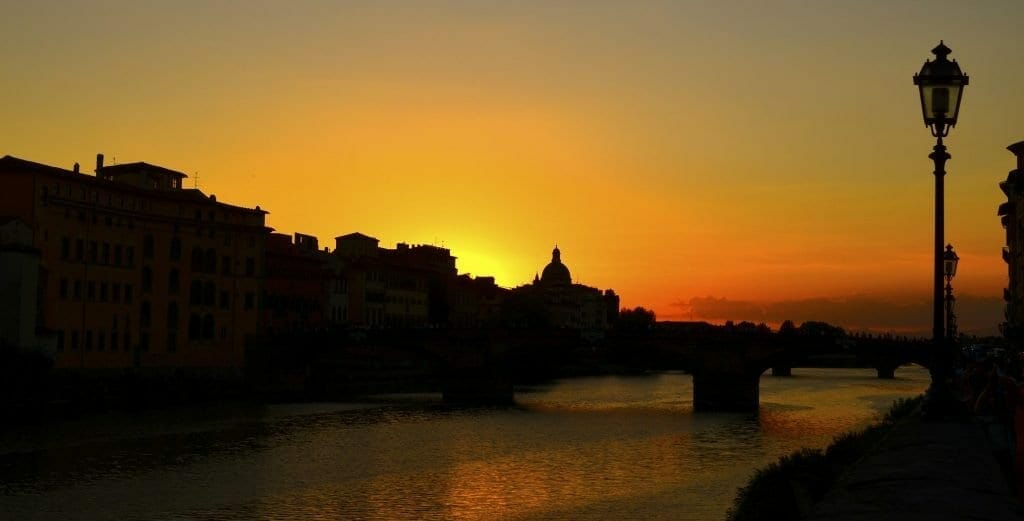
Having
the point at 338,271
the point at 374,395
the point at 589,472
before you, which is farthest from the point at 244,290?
the point at 589,472

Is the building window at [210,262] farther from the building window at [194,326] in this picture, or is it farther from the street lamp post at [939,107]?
the street lamp post at [939,107]

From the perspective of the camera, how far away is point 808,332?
280ft

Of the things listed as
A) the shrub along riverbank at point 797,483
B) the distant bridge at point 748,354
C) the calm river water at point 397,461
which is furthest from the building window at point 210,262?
the shrub along riverbank at point 797,483

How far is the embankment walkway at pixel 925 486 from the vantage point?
955 cm

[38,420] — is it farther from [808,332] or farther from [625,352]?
[808,332]

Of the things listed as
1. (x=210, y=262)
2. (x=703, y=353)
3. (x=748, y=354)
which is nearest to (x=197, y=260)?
(x=210, y=262)

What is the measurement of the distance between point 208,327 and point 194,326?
1.56 metres

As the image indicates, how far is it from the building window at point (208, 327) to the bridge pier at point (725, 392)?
34.1m

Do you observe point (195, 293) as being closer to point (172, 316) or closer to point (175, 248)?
point (172, 316)

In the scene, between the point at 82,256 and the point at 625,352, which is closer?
the point at 82,256

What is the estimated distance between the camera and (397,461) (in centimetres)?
4534

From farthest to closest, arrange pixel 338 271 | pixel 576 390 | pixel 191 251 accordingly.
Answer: pixel 338 271 → pixel 576 390 → pixel 191 251

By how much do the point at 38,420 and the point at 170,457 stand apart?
1516 cm

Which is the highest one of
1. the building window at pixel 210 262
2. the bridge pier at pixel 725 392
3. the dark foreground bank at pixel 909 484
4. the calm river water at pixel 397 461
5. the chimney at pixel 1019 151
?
the chimney at pixel 1019 151
